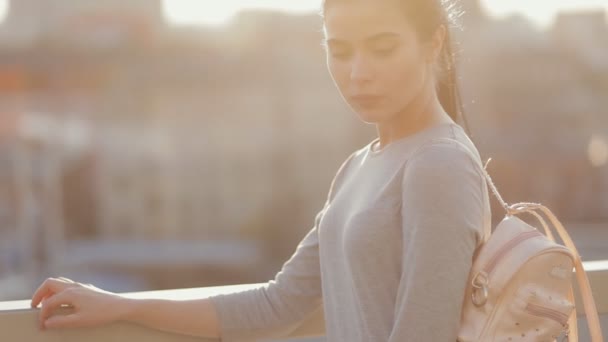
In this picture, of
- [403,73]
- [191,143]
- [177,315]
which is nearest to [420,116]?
[403,73]

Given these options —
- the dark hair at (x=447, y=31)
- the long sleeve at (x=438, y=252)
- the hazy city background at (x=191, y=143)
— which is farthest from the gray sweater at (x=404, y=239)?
the hazy city background at (x=191, y=143)

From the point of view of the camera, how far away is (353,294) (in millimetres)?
1259

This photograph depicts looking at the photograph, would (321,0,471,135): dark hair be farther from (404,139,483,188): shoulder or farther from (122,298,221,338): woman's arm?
(122,298,221,338): woman's arm

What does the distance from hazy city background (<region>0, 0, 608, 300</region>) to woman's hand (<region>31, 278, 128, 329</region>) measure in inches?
976

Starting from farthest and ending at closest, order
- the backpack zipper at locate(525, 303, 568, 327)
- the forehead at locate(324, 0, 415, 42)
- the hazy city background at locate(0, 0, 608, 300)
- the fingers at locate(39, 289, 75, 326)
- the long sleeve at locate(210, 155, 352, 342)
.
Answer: the hazy city background at locate(0, 0, 608, 300)
the long sleeve at locate(210, 155, 352, 342)
the fingers at locate(39, 289, 75, 326)
the forehead at locate(324, 0, 415, 42)
the backpack zipper at locate(525, 303, 568, 327)

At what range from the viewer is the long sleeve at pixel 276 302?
58.7 inches

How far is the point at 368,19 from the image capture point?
4.03ft

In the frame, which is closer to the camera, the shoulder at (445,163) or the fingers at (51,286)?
the shoulder at (445,163)

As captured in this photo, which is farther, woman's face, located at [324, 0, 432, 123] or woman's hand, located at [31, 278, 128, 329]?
woman's hand, located at [31, 278, 128, 329]

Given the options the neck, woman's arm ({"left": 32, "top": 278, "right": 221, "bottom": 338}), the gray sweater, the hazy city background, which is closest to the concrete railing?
woman's arm ({"left": 32, "top": 278, "right": 221, "bottom": 338})

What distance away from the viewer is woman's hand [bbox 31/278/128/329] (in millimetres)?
1362

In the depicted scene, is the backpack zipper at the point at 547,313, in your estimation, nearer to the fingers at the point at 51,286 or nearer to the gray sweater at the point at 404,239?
the gray sweater at the point at 404,239

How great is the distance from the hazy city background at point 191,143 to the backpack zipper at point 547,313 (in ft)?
82.4

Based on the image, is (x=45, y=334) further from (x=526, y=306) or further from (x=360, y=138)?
(x=360, y=138)
